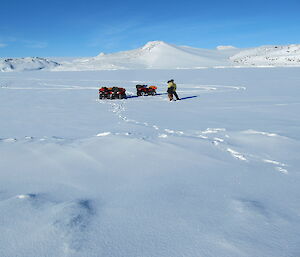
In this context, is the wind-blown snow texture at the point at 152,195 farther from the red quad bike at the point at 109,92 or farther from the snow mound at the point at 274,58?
the snow mound at the point at 274,58

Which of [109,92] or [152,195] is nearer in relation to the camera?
[152,195]

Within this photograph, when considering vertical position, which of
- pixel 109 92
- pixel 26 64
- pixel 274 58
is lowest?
pixel 109 92

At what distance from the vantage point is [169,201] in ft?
10.6

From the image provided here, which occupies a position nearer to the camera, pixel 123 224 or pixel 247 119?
pixel 123 224

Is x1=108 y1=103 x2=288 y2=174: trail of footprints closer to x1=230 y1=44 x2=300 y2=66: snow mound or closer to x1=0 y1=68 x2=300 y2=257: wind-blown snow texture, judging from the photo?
x1=0 y1=68 x2=300 y2=257: wind-blown snow texture

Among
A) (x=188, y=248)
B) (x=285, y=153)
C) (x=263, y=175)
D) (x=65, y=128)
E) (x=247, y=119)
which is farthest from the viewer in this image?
(x=247, y=119)

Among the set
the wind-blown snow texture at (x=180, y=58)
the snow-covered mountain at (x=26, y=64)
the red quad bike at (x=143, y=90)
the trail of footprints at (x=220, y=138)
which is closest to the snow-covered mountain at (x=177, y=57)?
the wind-blown snow texture at (x=180, y=58)

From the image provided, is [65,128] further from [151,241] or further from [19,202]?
[151,241]

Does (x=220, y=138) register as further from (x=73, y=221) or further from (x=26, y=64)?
(x=26, y=64)

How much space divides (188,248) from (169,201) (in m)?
0.89

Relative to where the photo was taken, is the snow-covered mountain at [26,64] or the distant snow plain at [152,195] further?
the snow-covered mountain at [26,64]

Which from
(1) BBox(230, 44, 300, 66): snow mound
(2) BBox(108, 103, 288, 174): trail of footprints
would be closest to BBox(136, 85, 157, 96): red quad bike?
(2) BBox(108, 103, 288, 174): trail of footprints

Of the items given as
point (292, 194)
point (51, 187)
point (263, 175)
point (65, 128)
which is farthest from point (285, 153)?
point (65, 128)

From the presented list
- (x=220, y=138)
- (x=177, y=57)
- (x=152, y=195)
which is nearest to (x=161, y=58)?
(x=177, y=57)
